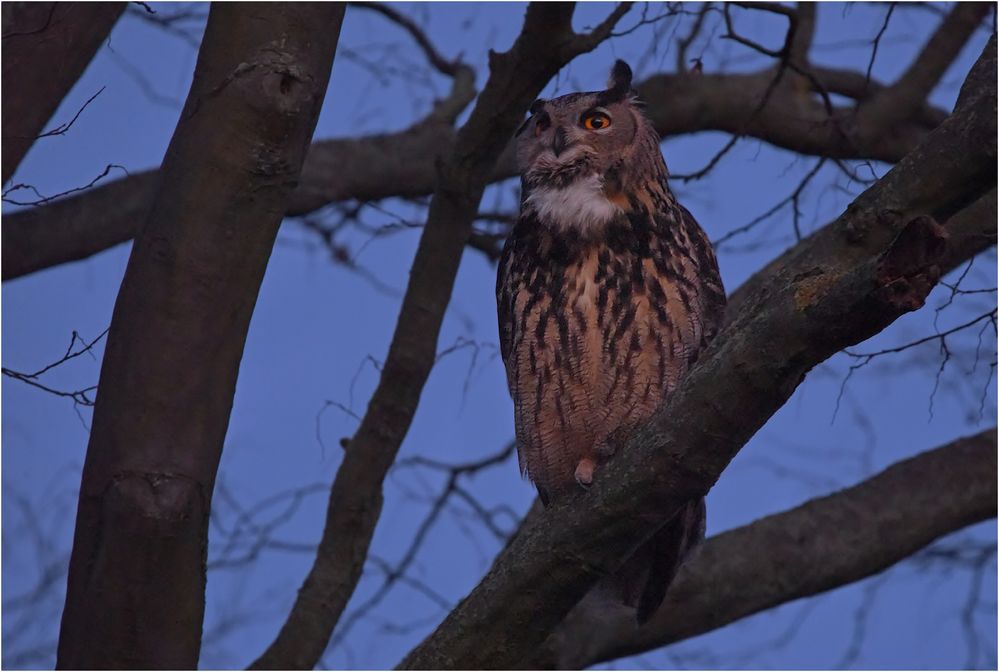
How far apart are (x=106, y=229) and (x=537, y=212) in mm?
1719

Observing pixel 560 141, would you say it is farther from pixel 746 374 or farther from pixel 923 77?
pixel 923 77

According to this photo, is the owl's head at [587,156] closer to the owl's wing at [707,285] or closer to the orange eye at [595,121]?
the orange eye at [595,121]

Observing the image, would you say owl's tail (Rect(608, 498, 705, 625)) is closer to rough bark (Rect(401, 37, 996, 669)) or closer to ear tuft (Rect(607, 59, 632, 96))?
rough bark (Rect(401, 37, 996, 669))

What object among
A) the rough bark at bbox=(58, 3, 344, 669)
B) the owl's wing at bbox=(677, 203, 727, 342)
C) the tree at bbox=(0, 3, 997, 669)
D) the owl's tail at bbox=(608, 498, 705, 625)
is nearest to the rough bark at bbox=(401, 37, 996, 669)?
the tree at bbox=(0, 3, 997, 669)

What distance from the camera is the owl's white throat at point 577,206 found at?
3.02 metres

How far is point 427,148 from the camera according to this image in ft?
14.9

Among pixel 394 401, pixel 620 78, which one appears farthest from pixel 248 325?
pixel 620 78

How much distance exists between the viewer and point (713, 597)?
3.74 m

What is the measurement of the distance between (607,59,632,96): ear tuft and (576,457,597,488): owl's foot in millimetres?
1152

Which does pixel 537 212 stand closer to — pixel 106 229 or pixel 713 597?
pixel 713 597

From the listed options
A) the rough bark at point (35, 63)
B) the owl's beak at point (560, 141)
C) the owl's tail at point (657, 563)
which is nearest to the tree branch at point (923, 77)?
the owl's beak at point (560, 141)

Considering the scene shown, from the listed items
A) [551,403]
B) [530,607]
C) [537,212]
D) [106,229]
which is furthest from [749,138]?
[530,607]

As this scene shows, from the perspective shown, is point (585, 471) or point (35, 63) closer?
point (35, 63)

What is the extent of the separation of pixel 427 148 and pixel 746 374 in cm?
281
